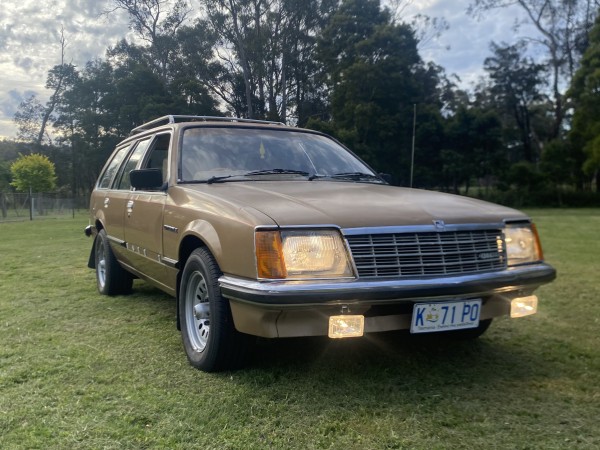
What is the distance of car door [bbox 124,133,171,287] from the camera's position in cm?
394

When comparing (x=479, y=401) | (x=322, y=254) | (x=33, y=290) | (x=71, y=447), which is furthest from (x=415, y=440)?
(x=33, y=290)

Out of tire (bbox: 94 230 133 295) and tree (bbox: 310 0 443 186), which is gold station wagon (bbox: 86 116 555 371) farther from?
tree (bbox: 310 0 443 186)

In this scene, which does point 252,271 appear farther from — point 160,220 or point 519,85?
point 519,85

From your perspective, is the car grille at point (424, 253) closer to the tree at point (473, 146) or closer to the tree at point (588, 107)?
the tree at point (473, 146)

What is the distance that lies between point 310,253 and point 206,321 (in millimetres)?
1032

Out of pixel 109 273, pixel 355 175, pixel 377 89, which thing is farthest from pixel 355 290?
pixel 377 89

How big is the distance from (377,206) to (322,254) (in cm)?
50

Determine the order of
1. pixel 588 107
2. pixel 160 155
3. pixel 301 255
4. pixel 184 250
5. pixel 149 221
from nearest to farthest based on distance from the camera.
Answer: pixel 301 255 → pixel 184 250 → pixel 149 221 → pixel 160 155 → pixel 588 107

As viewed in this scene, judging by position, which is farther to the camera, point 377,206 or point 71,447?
point 377,206

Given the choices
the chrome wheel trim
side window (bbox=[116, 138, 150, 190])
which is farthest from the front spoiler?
side window (bbox=[116, 138, 150, 190])

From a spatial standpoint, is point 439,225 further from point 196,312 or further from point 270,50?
point 270,50

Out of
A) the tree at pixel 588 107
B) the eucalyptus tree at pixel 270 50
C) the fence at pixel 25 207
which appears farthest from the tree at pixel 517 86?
the fence at pixel 25 207

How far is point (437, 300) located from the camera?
278 centimetres

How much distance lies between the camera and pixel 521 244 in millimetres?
3227
